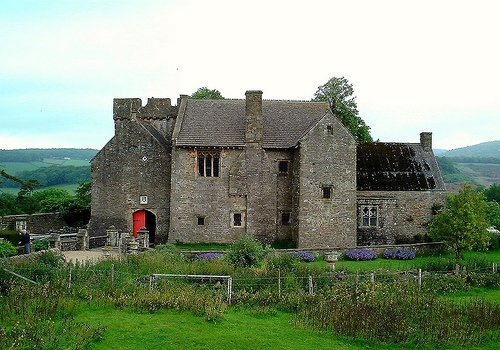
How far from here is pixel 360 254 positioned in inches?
1224

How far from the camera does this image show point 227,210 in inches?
1395

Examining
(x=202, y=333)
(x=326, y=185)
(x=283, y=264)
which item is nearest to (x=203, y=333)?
(x=202, y=333)

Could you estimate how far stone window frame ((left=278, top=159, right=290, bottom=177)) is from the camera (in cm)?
3597

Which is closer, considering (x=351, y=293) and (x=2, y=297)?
(x=2, y=297)

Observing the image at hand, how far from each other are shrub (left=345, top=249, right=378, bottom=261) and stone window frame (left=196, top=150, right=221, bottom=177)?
10526mm

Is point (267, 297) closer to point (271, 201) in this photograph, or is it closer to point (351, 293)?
point (351, 293)

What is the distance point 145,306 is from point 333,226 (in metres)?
18.5

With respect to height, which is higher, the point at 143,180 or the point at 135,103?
the point at 135,103

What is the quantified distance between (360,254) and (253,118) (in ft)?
38.0

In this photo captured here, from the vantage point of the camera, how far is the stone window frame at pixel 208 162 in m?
35.4

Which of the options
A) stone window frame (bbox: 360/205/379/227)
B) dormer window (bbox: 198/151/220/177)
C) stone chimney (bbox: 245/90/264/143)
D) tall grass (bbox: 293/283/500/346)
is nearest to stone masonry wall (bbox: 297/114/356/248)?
stone window frame (bbox: 360/205/379/227)

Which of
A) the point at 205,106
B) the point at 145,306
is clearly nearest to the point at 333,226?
the point at 205,106

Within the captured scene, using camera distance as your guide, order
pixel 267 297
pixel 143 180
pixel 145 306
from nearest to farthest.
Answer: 1. pixel 145 306
2. pixel 267 297
3. pixel 143 180

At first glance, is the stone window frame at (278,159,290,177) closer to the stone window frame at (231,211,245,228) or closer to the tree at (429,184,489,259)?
the stone window frame at (231,211,245,228)
